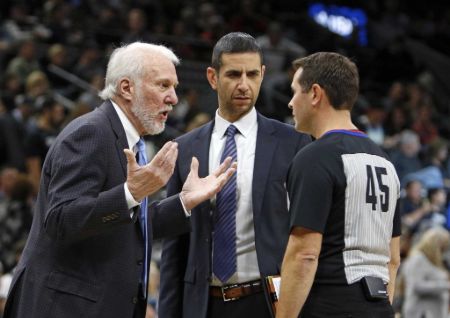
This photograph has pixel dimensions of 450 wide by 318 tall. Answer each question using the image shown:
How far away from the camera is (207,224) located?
469 centimetres

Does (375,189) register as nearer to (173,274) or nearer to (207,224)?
(207,224)

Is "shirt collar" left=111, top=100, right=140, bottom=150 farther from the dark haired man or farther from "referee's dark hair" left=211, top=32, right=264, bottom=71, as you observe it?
"referee's dark hair" left=211, top=32, right=264, bottom=71

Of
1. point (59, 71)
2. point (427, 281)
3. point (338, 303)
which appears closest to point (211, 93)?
point (59, 71)

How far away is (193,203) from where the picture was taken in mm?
4434

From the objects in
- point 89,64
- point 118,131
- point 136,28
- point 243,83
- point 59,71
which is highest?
point 136,28

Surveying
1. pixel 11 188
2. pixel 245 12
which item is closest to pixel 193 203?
pixel 11 188

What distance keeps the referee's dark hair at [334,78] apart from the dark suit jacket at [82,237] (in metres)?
0.91

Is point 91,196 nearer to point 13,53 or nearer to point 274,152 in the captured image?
point 274,152

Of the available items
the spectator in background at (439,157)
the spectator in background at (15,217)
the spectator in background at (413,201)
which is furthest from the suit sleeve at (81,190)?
the spectator in background at (439,157)

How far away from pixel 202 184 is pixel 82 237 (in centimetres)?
72

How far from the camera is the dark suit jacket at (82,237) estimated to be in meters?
3.95

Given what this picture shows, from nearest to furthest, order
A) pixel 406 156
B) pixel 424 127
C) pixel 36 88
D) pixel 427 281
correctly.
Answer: pixel 427 281, pixel 36 88, pixel 406 156, pixel 424 127

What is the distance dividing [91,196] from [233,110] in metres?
1.09

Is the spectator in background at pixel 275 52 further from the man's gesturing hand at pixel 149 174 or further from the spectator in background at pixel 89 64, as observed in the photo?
the man's gesturing hand at pixel 149 174
